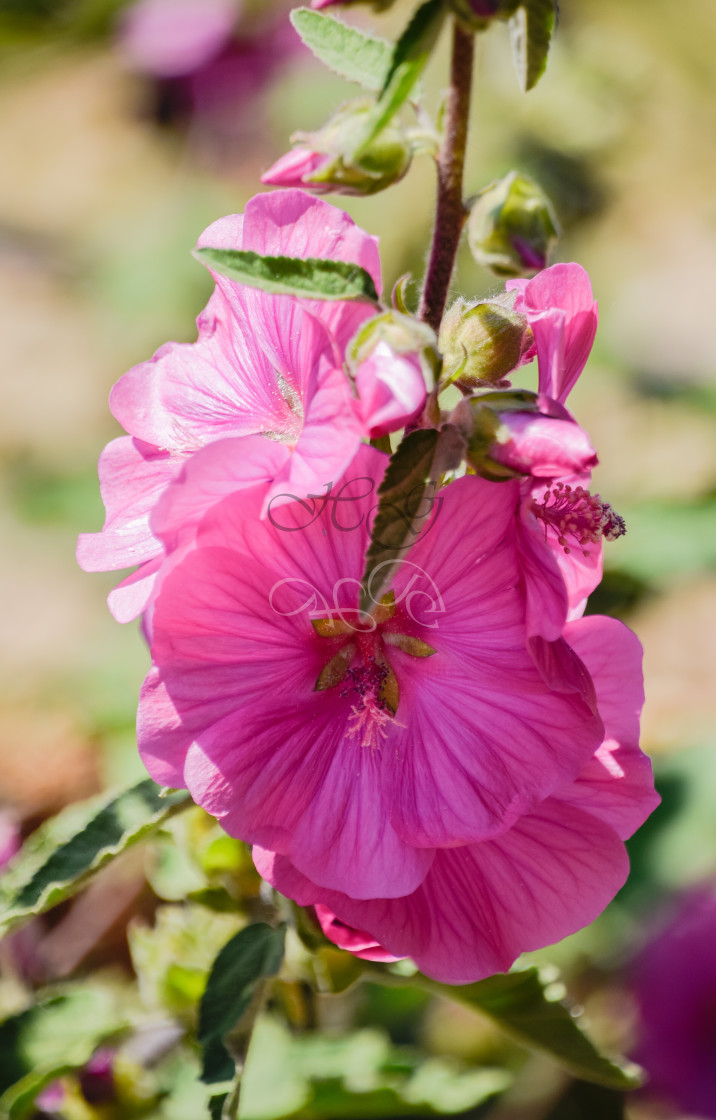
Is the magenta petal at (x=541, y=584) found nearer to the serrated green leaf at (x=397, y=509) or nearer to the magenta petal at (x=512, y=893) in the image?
the serrated green leaf at (x=397, y=509)

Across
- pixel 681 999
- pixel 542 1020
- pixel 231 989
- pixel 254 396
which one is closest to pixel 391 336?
pixel 254 396

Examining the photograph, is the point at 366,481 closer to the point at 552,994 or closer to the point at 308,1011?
the point at 552,994

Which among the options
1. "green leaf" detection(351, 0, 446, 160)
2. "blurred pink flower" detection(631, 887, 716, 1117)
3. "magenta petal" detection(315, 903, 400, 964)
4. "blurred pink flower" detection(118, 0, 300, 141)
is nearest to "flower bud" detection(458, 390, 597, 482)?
"green leaf" detection(351, 0, 446, 160)

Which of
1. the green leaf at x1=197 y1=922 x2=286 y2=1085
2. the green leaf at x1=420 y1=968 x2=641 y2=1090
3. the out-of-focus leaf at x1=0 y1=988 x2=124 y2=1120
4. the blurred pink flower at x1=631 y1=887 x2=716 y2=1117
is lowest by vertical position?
the blurred pink flower at x1=631 y1=887 x2=716 y2=1117

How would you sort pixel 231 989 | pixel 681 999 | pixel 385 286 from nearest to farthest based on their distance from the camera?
pixel 231 989 → pixel 681 999 → pixel 385 286

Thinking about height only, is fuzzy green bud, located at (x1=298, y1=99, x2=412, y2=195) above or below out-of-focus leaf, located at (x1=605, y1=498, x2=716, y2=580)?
above

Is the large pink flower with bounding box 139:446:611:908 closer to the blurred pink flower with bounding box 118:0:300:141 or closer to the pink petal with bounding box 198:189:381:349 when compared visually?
the pink petal with bounding box 198:189:381:349

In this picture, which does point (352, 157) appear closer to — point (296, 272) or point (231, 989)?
point (296, 272)
